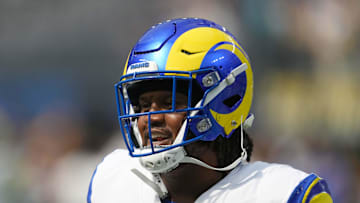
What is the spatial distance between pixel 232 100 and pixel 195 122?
0.16 meters

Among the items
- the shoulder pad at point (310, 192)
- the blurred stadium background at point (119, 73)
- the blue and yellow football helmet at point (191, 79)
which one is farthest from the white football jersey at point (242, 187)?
the blurred stadium background at point (119, 73)

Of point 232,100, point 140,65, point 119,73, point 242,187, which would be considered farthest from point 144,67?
point 119,73

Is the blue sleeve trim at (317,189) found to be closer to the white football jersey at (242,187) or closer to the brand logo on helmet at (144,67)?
the white football jersey at (242,187)

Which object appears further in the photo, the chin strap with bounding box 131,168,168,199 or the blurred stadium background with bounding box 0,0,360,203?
the blurred stadium background with bounding box 0,0,360,203

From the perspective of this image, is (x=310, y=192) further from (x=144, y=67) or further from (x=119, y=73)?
(x=119, y=73)

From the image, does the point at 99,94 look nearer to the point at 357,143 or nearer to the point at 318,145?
the point at 318,145

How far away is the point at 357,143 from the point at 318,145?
305mm

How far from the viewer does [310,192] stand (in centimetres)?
109

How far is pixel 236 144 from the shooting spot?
4.10ft

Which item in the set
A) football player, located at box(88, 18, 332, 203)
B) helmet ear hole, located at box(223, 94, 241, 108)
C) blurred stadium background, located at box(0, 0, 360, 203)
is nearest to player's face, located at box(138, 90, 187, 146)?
football player, located at box(88, 18, 332, 203)

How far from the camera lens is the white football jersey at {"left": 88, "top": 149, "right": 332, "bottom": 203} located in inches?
42.9

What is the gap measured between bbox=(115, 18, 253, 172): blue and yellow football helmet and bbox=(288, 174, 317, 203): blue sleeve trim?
25 centimetres

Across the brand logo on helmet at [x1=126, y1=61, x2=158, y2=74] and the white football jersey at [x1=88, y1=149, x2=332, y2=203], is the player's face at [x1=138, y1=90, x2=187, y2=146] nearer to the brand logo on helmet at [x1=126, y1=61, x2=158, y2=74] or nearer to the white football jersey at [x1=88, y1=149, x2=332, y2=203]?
the brand logo on helmet at [x1=126, y1=61, x2=158, y2=74]

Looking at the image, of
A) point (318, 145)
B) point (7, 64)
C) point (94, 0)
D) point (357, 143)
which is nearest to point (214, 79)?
point (318, 145)
